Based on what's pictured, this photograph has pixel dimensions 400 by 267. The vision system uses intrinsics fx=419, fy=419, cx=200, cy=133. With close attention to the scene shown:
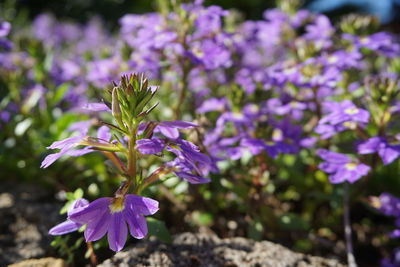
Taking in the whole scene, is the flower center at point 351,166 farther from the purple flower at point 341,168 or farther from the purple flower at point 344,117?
the purple flower at point 344,117

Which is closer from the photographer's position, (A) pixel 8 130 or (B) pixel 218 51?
(B) pixel 218 51

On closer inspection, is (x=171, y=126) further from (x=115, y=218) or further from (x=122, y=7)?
(x=122, y=7)

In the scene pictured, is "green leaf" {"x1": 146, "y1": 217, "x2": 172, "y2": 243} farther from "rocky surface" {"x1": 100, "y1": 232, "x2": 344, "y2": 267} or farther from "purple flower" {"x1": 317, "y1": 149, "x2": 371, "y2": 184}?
"purple flower" {"x1": 317, "y1": 149, "x2": 371, "y2": 184}

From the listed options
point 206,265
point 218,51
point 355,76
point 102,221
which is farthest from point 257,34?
point 102,221

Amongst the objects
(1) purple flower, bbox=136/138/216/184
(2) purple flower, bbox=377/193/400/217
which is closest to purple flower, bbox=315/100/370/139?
(2) purple flower, bbox=377/193/400/217

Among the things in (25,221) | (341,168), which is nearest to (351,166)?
(341,168)

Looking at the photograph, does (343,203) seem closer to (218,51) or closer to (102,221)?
(218,51)

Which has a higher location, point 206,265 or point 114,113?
point 114,113
